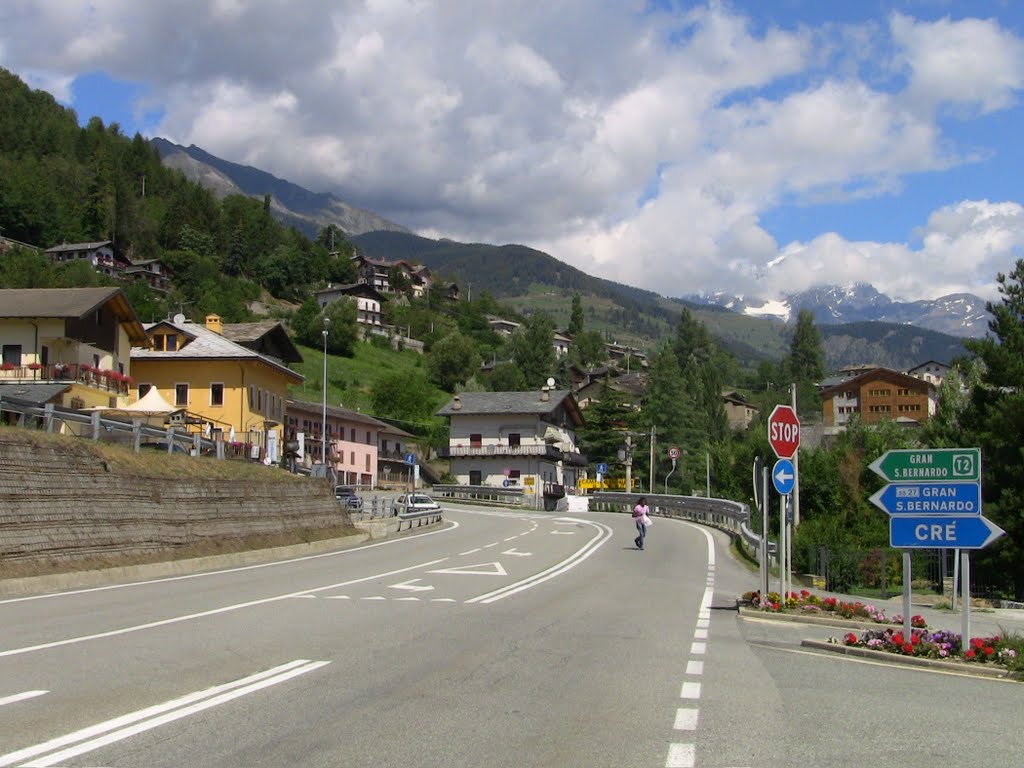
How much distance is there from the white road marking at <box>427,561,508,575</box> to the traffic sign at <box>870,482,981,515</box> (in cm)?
1303

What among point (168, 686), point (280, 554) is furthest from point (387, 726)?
point (280, 554)

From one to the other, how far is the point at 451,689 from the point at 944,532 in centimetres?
647

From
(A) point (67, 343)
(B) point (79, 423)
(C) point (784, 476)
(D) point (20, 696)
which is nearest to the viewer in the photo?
(D) point (20, 696)

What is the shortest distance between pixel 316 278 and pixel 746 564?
158 m

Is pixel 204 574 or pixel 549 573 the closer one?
pixel 204 574

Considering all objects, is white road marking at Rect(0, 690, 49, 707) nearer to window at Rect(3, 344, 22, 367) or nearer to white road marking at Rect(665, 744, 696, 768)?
white road marking at Rect(665, 744, 696, 768)

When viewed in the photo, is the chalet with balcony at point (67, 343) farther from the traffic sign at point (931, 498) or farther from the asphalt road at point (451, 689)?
the traffic sign at point (931, 498)

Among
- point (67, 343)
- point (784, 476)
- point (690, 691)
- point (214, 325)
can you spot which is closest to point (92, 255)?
point (214, 325)

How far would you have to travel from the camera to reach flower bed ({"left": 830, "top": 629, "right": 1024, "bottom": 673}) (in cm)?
1178

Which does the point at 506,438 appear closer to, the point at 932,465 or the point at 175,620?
the point at 175,620

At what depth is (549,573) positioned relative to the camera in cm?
2545

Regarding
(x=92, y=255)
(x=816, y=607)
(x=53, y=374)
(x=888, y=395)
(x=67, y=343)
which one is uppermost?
(x=92, y=255)

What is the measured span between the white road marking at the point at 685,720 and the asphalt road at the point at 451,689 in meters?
0.02

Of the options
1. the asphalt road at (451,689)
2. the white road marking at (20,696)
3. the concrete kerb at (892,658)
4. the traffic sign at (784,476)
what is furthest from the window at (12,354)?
the white road marking at (20,696)
